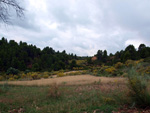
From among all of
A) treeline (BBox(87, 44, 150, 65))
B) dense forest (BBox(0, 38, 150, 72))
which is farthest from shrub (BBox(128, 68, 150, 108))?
dense forest (BBox(0, 38, 150, 72))

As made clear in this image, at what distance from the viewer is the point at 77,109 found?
520 cm

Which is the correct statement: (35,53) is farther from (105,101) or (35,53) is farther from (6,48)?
(105,101)

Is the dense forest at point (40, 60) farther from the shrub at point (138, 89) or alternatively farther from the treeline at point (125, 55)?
the shrub at point (138, 89)

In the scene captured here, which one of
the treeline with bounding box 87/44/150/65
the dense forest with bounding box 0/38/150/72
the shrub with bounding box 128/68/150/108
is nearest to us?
the shrub with bounding box 128/68/150/108

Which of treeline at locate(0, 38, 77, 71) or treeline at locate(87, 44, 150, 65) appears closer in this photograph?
treeline at locate(87, 44, 150, 65)

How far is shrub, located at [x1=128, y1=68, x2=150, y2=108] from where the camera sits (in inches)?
191

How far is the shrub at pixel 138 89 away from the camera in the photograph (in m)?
4.86

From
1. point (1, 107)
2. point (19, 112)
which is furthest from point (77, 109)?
point (1, 107)

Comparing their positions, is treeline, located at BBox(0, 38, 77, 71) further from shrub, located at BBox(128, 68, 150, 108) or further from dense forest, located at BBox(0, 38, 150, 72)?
shrub, located at BBox(128, 68, 150, 108)

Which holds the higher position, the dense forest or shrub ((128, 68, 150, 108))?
the dense forest

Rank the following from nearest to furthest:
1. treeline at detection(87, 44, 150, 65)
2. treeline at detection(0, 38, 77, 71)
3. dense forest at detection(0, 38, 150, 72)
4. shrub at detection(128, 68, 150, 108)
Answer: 1. shrub at detection(128, 68, 150, 108)
2. treeline at detection(87, 44, 150, 65)
3. dense forest at detection(0, 38, 150, 72)
4. treeline at detection(0, 38, 77, 71)

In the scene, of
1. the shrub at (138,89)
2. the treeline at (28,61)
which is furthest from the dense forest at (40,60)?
the shrub at (138,89)

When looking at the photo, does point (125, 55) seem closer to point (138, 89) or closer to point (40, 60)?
point (138, 89)

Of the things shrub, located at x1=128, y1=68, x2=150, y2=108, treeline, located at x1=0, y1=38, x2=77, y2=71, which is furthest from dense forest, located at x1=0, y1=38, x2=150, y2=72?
shrub, located at x1=128, y1=68, x2=150, y2=108
